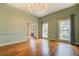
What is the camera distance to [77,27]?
314cm

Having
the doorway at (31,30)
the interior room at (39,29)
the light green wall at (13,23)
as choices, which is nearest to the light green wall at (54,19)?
the interior room at (39,29)

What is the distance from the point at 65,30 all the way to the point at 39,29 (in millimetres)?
787

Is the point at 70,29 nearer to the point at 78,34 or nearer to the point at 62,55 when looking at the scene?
the point at 78,34

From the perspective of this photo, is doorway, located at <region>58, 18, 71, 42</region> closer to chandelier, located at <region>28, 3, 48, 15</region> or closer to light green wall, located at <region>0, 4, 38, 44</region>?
chandelier, located at <region>28, 3, 48, 15</region>

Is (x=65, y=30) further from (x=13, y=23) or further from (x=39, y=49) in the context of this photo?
(x=13, y=23)

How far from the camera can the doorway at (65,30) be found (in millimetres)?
3105

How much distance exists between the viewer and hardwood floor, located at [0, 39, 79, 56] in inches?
117

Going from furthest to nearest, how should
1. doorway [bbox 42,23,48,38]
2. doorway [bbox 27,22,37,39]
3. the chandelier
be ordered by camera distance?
doorway [bbox 42,23,48,38] < doorway [bbox 27,22,37,39] < the chandelier

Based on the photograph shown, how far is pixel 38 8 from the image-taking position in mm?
3209

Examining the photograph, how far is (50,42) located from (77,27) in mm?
908

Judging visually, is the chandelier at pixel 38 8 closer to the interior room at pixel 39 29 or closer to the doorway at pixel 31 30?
the interior room at pixel 39 29

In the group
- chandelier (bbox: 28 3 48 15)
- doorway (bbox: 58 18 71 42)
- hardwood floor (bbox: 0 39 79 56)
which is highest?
chandelier (bbox: 28 3 48 15)

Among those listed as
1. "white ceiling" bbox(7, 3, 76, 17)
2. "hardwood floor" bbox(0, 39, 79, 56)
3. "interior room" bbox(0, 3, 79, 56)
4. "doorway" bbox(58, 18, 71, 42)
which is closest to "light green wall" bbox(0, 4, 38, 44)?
"interior room" bbox(0, 3, 79, 56)

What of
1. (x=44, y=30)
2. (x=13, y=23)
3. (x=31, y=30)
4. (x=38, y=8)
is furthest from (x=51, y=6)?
(x=13, y=23)
